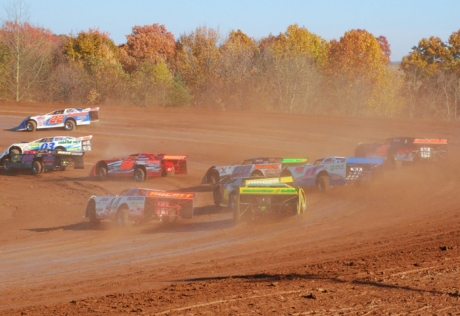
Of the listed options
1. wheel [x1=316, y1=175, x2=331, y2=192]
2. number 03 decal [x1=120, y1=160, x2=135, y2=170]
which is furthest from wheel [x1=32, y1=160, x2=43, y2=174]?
wheel [x1=316, y1=175, x2=331, y2=192]

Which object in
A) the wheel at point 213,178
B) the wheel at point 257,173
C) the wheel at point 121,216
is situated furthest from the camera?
the wheel at point 213,178

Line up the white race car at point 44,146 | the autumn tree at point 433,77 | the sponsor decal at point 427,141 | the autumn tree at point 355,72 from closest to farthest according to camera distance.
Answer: the sponsor decal at point 427,141
the white race car at point 44,146
the autumn tree at point 433,77
the autumn tree at point 355,72

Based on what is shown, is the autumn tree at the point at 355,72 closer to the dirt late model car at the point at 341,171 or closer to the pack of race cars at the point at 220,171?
the pack of race cars at the point at 220,171

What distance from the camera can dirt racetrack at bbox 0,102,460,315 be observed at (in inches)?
316

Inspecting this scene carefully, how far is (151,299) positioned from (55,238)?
9608 millimetres

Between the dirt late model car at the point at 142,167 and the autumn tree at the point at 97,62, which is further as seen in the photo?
the autumn tree at the point at 97,62

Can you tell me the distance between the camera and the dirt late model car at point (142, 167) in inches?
1139

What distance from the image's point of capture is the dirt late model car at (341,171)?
77.5 ft

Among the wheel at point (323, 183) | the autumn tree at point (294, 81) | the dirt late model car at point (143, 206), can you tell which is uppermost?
the autumn tree at point (294, 81)

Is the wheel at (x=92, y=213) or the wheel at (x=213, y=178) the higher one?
the wheel at (x=213, y=178)

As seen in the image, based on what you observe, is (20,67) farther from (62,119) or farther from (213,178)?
(213,178)

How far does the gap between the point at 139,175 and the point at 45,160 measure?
18.5 ft

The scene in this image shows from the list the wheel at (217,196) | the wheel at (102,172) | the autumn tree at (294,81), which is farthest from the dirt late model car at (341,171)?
the autumn tree at (294,81)

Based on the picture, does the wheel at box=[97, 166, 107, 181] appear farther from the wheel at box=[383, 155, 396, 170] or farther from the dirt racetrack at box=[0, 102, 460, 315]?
the wheel at box=[383, 155, 396, 170]
